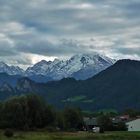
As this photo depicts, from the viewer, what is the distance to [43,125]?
487ft

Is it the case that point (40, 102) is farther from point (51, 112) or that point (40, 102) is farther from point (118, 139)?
point (118, 139)

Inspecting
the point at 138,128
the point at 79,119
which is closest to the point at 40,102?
the point at 79,119

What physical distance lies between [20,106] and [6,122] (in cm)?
643

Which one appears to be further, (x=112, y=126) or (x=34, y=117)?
(x=112, y=126)

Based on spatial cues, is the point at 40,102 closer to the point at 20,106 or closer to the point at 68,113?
the point at 20,106

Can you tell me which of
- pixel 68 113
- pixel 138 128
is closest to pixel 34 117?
pixel 68 113

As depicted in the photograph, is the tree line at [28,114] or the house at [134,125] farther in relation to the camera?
the house at [134,125]

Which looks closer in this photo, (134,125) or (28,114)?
(28,114)

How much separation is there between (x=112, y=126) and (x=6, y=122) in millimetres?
41311

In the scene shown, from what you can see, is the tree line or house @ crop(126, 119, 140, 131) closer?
the tree line

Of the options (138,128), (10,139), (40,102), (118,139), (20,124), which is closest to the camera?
(10,139)

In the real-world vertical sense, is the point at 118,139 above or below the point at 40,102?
below

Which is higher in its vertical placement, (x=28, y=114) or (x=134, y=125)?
(x=28, y=114)

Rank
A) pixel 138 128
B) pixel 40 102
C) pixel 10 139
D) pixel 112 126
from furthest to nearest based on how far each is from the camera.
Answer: pixel 138 128
pixel 112 126
pixel 40 102
pixel 10 139
